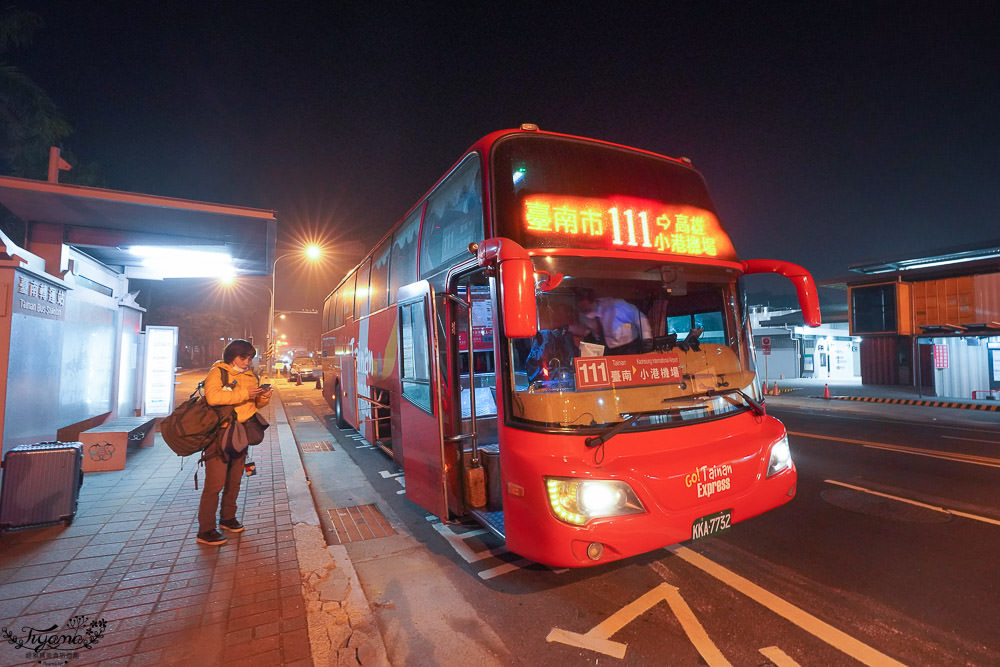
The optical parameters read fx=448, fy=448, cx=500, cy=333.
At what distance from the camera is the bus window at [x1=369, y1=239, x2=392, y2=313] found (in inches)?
282

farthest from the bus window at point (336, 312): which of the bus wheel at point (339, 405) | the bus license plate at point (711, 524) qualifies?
the bus license plate at point (711, 524)

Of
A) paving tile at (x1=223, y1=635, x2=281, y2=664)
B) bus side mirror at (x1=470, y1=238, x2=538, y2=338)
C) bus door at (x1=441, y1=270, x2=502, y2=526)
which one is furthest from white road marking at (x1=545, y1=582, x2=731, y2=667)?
bus side mirror at (x1=470, y1=238, x2=538, y2=338)

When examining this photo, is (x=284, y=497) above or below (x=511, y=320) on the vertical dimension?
below

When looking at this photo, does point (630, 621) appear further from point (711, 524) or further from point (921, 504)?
point (921, 504)

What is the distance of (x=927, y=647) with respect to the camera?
9.64 feet

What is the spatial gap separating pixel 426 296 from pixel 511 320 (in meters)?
1.56

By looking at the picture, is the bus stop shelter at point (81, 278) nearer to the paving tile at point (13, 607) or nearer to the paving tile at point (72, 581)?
the paving tile at point (72, 581)

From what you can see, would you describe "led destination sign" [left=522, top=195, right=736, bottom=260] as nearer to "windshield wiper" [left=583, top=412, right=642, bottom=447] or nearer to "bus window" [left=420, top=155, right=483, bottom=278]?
"bus window" [left=420, top=155, right=483, bottom=278]

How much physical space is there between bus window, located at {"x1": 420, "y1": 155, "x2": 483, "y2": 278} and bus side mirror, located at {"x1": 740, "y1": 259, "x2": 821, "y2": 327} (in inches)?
108

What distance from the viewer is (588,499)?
10.1 feet

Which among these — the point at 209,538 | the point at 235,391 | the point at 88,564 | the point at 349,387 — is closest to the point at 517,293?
the point at 235,391

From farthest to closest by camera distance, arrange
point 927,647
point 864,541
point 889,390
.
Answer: point 889,390
point 864,541
point 927,647

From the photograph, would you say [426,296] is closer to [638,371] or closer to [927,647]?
[638,371]

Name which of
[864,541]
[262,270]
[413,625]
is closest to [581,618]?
[413,625]
